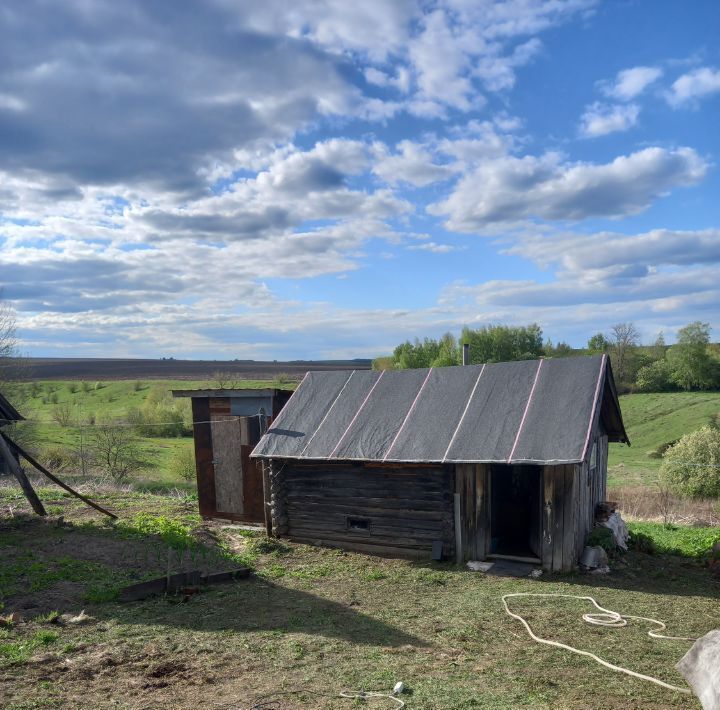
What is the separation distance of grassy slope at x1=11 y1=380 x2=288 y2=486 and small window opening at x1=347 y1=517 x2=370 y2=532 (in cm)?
1569

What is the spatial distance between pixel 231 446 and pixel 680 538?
1270cm

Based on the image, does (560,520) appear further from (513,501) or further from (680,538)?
(680,538)

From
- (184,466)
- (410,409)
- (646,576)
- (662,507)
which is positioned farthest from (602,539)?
(184,466)

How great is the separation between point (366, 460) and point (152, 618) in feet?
18.8

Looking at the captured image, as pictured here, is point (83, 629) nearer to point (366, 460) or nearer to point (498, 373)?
point (366, 460)

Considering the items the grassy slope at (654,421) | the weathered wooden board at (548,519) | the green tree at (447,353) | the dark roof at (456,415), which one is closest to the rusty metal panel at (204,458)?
the dark roof at (456,415)

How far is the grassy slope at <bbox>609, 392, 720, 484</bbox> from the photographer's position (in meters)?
41.2

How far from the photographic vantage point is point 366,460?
46.5 feet

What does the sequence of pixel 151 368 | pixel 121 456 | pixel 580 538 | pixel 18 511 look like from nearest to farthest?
pixel 580 538 < pixel 18 511 < pixel 121 456 < pixel 151 368

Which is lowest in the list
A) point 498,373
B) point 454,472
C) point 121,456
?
point 121,456

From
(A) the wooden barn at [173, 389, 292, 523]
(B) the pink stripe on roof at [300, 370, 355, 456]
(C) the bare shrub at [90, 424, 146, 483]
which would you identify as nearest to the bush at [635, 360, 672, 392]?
(C) the bare shrub at [90, 424, 146, 483]

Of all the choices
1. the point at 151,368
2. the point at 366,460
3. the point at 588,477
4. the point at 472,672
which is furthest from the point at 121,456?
the point at 151,368

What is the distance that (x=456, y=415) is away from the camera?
14.4m

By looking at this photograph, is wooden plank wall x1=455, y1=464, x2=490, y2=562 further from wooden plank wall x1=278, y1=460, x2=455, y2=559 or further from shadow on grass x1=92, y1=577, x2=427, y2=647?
shadow on grass x1=92, y1=577, x2=427, y2=647
